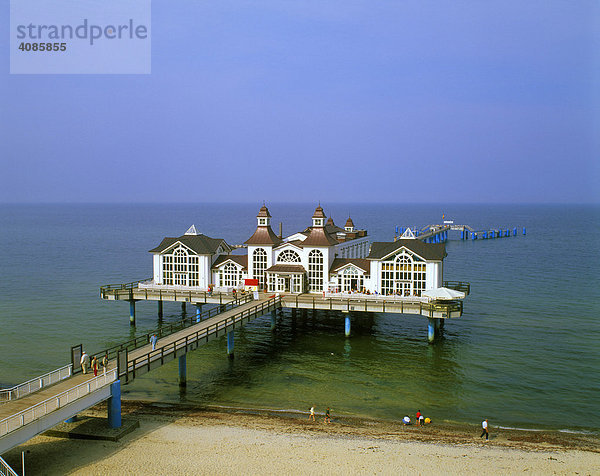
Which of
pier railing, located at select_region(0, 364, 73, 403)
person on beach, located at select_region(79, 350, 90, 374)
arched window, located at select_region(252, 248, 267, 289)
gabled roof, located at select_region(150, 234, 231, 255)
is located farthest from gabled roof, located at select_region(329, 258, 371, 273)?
pier railing, located at select_region(0, 364, 73, 403)

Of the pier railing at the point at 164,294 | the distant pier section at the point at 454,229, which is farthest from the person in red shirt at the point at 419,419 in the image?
the distant pier section at the point at 454,229

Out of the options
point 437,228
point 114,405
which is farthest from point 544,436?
point 437,228

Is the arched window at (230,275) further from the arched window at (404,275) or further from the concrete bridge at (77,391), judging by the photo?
the concrete bridge at (77,391)

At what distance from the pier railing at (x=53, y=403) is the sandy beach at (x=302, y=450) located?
2.00 metres

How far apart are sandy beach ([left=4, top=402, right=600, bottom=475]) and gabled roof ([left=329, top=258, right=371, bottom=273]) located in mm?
18725

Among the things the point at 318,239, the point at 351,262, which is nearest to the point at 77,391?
the point at 318,239

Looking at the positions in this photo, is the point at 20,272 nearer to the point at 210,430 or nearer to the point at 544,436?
the point at 210,430

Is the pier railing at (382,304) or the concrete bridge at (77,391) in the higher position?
the pier railing at (382,304)

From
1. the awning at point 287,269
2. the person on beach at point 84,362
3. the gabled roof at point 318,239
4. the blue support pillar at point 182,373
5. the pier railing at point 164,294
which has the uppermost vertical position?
the gabled roof at point 318,239

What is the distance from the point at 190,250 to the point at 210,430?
23.9 metres

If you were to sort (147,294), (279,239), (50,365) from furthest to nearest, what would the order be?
(279,239) → (147,294) → (50,365)

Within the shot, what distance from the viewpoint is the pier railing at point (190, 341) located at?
2704cm

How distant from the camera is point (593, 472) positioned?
22.5 m

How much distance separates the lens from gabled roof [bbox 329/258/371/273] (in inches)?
1797
